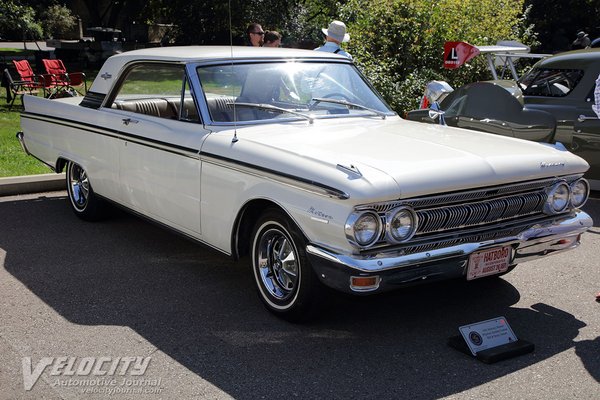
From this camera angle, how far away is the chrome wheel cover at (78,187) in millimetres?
6919

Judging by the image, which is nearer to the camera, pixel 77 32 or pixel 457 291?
pixel 457 291

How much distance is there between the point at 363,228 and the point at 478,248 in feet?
2.51

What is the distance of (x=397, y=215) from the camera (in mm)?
4098

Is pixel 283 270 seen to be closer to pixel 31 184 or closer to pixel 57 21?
pixel 31 184

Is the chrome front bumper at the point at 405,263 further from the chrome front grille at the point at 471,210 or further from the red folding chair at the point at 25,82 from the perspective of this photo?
the red folding chair at the point at 25,82

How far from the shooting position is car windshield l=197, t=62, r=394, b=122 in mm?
5328

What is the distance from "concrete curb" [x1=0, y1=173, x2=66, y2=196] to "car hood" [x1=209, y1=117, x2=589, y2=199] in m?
4.06

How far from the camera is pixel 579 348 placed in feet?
14.4

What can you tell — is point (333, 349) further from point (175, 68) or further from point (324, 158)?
point (175, 68)

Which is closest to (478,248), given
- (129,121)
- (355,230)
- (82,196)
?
(355,230)

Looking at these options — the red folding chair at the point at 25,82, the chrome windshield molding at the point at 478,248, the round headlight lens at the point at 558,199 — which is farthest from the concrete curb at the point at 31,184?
the red folding chair at the point at 25,82

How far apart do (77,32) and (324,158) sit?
136 feet

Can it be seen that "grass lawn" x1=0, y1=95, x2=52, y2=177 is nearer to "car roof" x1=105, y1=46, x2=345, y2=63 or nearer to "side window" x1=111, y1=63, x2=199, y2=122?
"side window" x1=111, y1=63, x2=199, y2=122

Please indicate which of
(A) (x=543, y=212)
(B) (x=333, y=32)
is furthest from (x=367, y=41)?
(A) (x=543, y=212)
